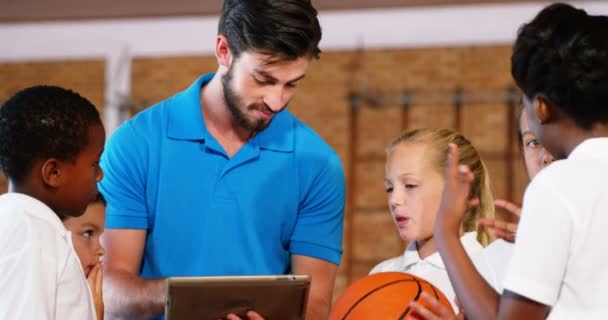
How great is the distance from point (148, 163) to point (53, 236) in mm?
817

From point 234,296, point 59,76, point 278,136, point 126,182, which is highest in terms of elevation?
point 278,136

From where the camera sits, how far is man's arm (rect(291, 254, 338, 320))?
2.62m

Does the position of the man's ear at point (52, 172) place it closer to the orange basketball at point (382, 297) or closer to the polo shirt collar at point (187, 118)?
the polo shirt collar at point (187, 118)

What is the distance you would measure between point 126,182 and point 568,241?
1491 mm

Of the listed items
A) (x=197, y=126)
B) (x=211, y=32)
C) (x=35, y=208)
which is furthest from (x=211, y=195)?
(x=211, y=32)

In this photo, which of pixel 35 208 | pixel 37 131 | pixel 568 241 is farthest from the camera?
pixel 37 131

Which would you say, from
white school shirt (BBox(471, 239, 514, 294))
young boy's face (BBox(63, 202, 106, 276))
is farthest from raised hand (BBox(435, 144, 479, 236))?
young boy's face (BBox(63, 202, 106, 276))

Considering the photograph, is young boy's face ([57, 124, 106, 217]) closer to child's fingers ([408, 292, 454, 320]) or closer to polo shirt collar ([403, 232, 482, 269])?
child's fingers ([408, 292, 454, 320])

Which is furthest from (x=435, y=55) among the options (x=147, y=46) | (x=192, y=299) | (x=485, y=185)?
(x=192, y=299)

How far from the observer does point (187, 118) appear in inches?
104

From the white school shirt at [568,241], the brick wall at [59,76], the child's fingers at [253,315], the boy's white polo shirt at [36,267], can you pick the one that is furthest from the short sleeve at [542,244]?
the brick wall at [59,76]

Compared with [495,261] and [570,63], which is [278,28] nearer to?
[495,261]

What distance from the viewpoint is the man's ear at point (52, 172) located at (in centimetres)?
189

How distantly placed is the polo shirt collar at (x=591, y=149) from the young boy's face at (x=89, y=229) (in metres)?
1.58
